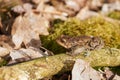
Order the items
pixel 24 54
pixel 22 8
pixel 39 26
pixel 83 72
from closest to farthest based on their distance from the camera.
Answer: pixel 83 72, pixel 24 54, pixel 39 26, pixel 22 8

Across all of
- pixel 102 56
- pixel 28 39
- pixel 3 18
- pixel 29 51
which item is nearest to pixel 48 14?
pixel 3 18

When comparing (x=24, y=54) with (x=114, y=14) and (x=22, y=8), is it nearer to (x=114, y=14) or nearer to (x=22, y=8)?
(x=22, y=8)

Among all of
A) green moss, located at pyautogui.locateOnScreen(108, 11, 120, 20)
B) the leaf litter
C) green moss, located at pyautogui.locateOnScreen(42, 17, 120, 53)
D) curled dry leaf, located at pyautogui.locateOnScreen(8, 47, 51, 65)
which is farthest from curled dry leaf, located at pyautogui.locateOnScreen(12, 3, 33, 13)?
green moss, located at pyautogui.locateOnScreen(108, 11, 120, 20)

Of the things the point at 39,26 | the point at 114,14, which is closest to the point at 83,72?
the point at 39,26

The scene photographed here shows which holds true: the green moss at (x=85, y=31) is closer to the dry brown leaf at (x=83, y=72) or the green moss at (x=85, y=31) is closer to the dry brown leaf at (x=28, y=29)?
the dry brown leaf at (x=28, y=29)

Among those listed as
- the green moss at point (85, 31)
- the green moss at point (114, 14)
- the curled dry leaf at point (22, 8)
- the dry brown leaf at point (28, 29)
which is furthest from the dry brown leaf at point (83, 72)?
the green moss at point (114, 14)

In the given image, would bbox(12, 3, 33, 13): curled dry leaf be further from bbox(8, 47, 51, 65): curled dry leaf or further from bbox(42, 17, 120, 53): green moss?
bbox(8, 47, 51, 65): curled dry leaf
